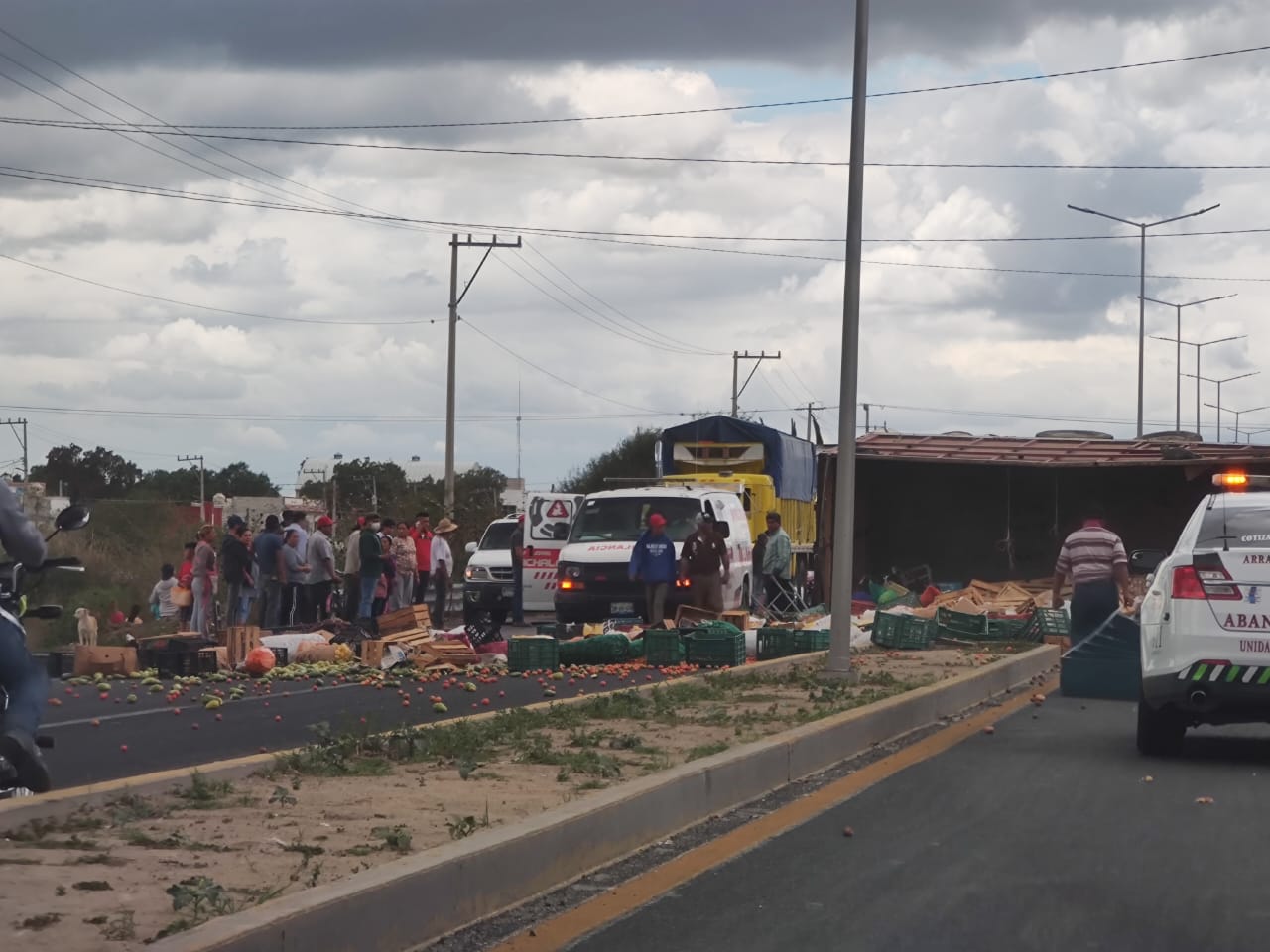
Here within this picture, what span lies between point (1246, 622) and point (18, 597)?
7417 millimetres

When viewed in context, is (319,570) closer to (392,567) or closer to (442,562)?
(392,567)

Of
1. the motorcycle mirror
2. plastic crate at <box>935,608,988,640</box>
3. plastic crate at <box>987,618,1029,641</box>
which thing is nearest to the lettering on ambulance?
the motorcycle mirror

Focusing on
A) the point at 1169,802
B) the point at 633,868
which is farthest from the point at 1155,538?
the point at 633,868

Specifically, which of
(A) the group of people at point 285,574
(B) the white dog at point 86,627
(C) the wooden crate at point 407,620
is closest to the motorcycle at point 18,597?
(C) the wooden crate at point 407,620

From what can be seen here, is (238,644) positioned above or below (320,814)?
below

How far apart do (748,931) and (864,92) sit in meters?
12.2

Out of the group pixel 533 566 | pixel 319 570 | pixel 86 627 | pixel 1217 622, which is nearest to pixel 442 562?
pixel 533 566

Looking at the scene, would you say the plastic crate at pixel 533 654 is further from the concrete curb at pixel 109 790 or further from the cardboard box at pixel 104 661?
the concrete curb at pixel 109 790

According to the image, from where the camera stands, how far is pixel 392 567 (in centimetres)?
2630

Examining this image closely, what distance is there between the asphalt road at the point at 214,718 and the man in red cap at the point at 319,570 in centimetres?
665

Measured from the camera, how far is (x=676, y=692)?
49.1ft

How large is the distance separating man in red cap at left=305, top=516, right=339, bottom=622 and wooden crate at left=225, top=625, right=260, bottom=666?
16.1 feet

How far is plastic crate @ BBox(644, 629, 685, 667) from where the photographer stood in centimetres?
1925

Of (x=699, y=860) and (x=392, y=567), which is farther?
(x=392, y=567)
